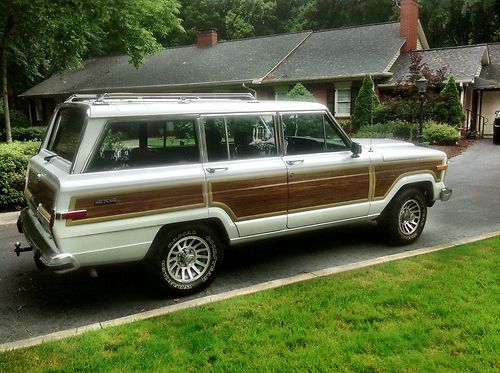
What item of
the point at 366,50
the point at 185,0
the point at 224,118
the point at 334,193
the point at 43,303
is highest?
the point at 185,0

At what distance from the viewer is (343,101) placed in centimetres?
2630

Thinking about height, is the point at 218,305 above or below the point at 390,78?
below

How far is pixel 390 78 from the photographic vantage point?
81.9 feet

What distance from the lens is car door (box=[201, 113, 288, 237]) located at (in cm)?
518

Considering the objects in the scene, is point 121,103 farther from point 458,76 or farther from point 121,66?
point 121,66

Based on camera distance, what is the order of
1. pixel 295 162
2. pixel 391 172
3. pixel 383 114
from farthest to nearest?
pixel 383 114
pixel 391 172
pixel 295 162

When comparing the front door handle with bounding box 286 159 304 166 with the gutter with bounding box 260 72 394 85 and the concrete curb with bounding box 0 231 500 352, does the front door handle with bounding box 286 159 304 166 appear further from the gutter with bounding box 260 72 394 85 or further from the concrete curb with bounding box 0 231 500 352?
the gutter with bounding box 260 72 394 85

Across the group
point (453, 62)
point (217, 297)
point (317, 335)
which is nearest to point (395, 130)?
point (453, 62)

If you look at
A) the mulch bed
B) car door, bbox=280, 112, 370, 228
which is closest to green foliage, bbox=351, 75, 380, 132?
the mulch bed

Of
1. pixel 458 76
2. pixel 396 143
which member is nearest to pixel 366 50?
pixel 458 76

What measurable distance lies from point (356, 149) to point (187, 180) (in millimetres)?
2258

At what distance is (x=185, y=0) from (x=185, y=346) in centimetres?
5271

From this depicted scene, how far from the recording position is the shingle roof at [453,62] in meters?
23.5

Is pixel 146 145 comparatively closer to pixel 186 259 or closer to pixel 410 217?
pixel 186 259
